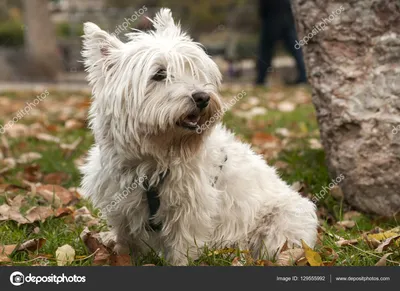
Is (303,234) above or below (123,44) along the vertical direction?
below

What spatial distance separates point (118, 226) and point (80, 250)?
32 centimetres

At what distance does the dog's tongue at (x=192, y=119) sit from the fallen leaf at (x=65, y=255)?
106cm

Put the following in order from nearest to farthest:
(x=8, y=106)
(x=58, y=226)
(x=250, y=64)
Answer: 1. (x=58, y=226)
2. (x=8, y=106)
3. (x=250, y=64)

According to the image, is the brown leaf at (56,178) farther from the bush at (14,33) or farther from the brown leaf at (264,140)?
the bush at (14,33)

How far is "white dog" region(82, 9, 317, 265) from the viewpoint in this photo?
3941mm

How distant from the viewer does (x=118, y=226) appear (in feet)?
14.3

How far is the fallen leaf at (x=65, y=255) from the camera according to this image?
4.15 meters

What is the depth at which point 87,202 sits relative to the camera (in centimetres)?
561

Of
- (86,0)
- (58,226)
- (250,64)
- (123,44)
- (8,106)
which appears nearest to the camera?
(123,44)

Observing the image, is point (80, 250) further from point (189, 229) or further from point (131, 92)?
point (131, 92)

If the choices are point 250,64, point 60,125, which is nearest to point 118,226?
point 60,125

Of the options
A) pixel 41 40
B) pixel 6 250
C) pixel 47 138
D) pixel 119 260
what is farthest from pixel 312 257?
pixel 41 40

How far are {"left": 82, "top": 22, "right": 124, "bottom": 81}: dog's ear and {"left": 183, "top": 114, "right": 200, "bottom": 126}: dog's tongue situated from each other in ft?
1.83

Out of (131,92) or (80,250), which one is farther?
(80,250)
